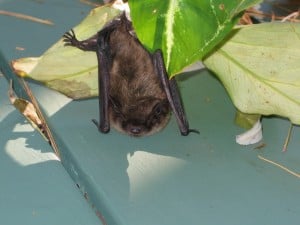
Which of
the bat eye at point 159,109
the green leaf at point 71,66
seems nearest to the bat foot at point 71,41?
the green leaf at point 71,66

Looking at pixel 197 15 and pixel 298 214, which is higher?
pixel 197 15

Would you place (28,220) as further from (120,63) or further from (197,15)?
(197,15)

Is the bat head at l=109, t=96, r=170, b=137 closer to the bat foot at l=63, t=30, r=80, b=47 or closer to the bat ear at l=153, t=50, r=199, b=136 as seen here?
the bat ear at l=153, t=50, r=199, b=136

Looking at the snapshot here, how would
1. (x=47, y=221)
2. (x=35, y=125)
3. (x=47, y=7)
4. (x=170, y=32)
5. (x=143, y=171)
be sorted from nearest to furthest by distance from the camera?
(x=170, y=32) → (x=47, y=221) → (x=143, y=171) → (x=35, y=125) → (x=47, y=7)

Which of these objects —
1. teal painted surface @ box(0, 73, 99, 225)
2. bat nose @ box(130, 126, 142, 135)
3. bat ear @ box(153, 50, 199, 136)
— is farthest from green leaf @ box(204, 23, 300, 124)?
teal painted surface @ box(0, 73, 99, 225)

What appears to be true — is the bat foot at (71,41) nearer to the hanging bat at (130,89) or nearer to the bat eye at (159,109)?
the hanging bat at (130,89)

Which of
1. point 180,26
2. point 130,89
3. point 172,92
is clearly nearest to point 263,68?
point 172,92

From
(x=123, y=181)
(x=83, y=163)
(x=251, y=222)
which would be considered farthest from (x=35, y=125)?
(x=251, y=222)
